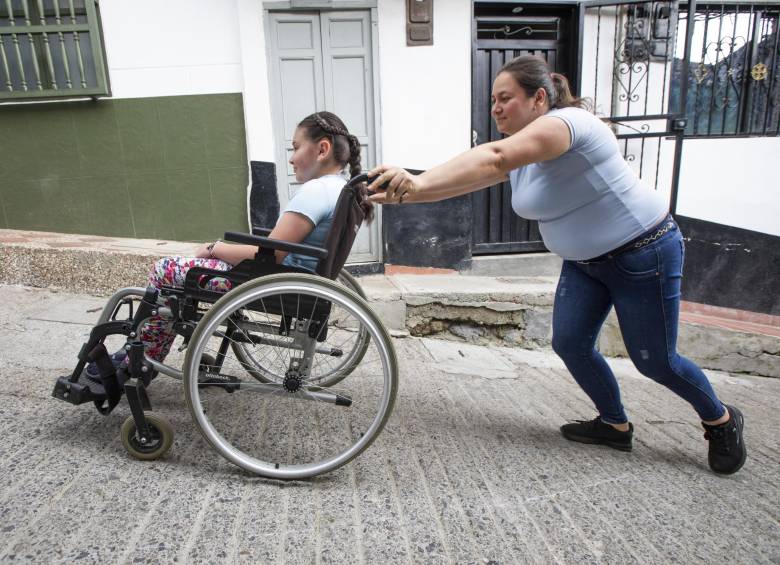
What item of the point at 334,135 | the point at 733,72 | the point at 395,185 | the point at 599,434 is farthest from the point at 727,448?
the point at 733,72

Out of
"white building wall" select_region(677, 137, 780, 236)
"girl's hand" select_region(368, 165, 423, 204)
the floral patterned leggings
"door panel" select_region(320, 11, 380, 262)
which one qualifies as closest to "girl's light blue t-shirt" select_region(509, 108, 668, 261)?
"girl's hand" select_region(368, 165, 423, 204)

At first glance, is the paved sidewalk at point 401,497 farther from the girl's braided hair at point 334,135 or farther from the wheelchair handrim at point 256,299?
the girl's braided hair at point 334,135

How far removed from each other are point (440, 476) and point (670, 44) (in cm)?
456

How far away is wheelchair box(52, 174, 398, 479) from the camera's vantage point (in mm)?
1651

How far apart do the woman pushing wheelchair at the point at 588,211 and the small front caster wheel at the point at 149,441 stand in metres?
1.08

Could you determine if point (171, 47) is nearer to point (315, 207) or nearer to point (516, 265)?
point (315, 207)

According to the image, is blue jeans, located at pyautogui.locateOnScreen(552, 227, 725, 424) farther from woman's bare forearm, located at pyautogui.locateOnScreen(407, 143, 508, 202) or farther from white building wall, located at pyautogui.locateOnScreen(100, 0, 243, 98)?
white building wall, located at pyautogui.locateOnScreen(100, 0, 243, 98)

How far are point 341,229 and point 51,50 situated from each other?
3.77 m

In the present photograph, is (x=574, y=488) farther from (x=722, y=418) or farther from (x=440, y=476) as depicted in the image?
(x=722, y=418)

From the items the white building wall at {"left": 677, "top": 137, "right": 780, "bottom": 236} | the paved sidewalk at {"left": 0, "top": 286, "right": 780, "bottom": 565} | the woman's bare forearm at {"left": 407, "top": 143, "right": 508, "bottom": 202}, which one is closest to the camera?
the paved sidewalk at {"left": 0, "top": 286, "right": 780, "bottom": 565}

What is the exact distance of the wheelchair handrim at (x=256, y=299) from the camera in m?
1.63

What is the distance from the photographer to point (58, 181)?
4.34m

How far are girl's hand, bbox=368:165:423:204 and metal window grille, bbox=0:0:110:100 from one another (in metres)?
3.62

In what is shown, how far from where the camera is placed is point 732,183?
16.7 feet
